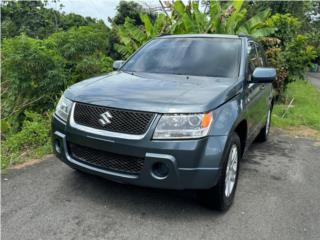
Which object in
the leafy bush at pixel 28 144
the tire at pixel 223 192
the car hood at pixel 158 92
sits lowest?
the leafy bush at pixel 28 144

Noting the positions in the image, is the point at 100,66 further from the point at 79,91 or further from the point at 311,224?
the point at 311,224

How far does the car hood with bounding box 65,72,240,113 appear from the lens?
3.06 metres

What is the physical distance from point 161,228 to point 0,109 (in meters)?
5.41

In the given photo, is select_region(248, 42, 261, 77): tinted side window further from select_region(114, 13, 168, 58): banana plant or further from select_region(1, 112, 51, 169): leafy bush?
select_region(114, 13, 168, 58): banana plant

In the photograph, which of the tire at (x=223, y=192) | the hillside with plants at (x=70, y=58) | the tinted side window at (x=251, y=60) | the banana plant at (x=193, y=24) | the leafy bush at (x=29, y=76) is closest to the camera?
the tire at (x=223, y=192)

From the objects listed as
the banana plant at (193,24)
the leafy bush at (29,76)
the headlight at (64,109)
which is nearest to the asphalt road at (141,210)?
the headlight at (64,109)

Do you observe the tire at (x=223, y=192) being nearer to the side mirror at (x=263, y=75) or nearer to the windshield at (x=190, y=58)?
the side mirror at (x=263, y=75)

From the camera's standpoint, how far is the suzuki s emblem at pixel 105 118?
10.4 ft

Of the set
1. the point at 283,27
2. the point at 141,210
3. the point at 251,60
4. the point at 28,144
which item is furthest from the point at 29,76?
the point at 283,27

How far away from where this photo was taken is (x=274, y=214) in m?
3.53

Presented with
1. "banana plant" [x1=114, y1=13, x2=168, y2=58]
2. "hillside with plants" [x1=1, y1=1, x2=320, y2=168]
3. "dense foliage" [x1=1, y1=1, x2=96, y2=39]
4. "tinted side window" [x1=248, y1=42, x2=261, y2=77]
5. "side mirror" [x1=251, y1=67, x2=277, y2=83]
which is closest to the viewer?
"side mirror" [x1=251, y1=67, x2=277, y2=83]

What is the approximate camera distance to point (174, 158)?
2.97 m

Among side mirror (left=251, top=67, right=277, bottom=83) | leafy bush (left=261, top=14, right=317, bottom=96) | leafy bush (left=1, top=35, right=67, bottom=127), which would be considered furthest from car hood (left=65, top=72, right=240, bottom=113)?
leafy bush (left=261, top=14, right=317, bottom=96)

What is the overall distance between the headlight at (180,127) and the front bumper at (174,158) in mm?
49
